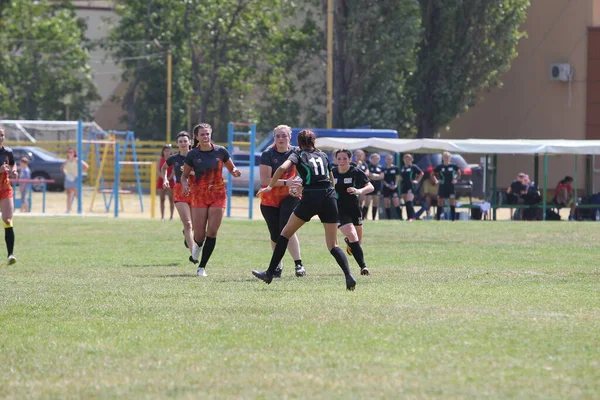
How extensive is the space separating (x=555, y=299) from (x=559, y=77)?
134ft

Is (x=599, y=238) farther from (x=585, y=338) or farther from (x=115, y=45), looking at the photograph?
(x=115, y=45)

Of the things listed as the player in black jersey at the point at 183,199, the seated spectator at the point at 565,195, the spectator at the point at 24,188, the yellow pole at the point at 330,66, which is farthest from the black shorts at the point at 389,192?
the player in black jersey at the point at 183,199

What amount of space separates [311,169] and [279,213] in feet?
7.34

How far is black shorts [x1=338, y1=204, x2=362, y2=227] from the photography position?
558 inches

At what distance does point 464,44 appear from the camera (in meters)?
49.9

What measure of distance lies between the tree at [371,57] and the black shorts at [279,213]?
33590 mm

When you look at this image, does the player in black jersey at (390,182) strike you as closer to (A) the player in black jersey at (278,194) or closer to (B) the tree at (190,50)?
(A) the player in black jersey at (278,194)

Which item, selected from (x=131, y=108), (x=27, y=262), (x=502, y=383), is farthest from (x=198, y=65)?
(x=502, y=383)

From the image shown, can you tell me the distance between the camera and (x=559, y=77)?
167 feet

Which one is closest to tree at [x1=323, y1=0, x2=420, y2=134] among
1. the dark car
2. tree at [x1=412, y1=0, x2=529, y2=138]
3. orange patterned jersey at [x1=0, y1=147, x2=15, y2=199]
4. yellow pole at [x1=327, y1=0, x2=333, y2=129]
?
tree at [x1=412, y1=0, x2=529, y2=138]

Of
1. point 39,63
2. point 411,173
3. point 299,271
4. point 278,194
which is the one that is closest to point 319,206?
point 278,194

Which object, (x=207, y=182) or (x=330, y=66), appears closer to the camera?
(x=207, y=182)

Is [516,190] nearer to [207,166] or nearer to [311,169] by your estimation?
[207,166]

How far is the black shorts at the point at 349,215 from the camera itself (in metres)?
14.2
